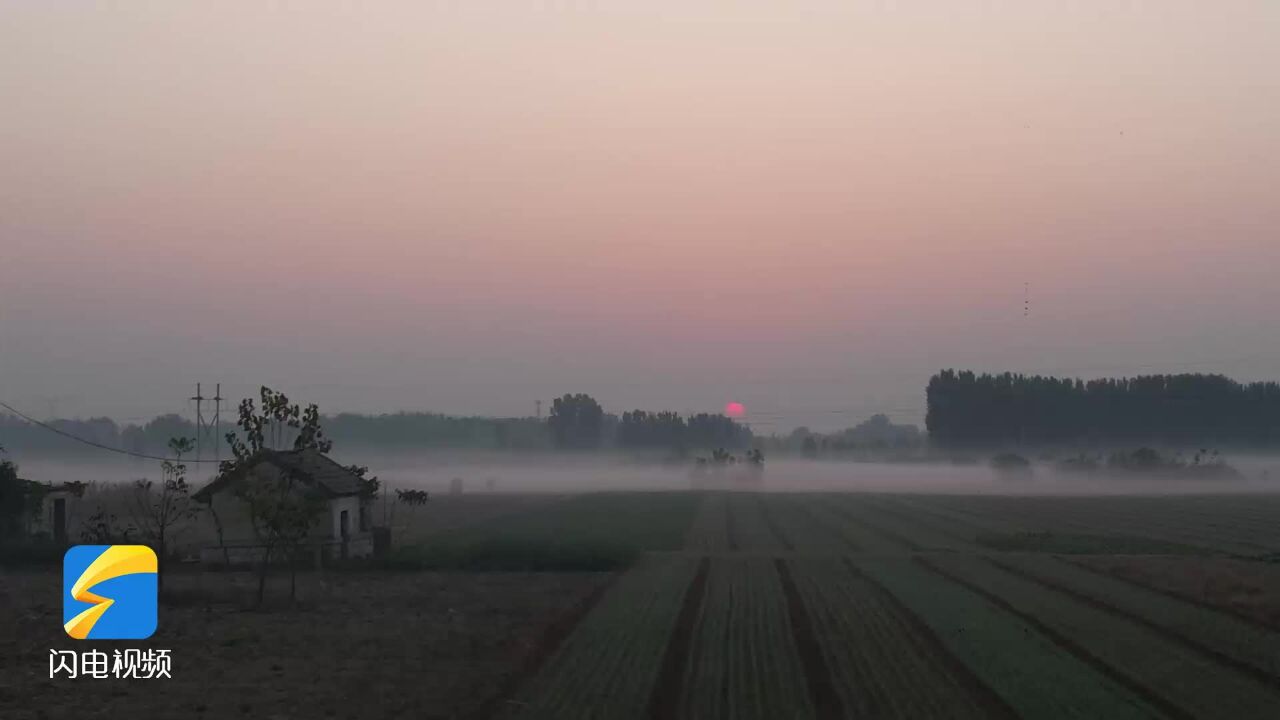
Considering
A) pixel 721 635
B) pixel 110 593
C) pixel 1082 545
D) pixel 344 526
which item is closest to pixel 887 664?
pixel 721 635

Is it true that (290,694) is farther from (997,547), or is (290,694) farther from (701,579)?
(997,547)

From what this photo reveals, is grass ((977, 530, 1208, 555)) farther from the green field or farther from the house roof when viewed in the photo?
the house roof

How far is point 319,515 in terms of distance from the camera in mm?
55281

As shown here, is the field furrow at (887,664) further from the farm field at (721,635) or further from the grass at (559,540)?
the grass at (559,540)

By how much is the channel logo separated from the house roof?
28.5 ft

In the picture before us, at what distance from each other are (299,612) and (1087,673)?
25292mm

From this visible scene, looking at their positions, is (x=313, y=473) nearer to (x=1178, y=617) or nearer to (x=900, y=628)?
(x=900, y=628)

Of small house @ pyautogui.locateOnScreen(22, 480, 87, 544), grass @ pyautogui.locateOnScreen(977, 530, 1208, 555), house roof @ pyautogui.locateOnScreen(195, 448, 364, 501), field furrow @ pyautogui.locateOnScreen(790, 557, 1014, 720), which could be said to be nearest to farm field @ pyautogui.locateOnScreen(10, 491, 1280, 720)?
field furrow @ pyautogui.locateOnScreen(790, 557, 1014, 720)

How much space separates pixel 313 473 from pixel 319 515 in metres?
4.11

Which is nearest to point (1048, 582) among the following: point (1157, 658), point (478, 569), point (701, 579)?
point (701, 579)

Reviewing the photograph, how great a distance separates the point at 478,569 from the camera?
56.2 meters

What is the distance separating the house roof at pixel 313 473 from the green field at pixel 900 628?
5.50 metres

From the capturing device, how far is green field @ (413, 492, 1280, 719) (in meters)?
26.3

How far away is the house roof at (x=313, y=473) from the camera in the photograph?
184 ft
